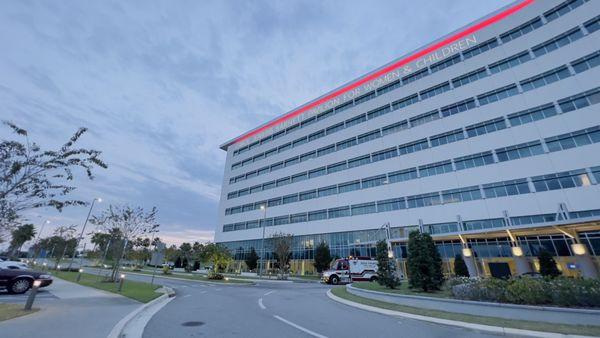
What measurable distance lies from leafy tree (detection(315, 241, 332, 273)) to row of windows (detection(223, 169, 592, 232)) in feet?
17.8

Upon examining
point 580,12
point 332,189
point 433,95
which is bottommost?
point 332,189

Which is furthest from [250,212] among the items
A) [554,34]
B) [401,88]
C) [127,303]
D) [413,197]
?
[554,34]

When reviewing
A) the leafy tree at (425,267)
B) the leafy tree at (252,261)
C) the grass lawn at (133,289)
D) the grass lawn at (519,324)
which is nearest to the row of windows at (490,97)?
the leafy tree at (252,261)

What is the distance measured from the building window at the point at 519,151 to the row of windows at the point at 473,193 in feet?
9.00

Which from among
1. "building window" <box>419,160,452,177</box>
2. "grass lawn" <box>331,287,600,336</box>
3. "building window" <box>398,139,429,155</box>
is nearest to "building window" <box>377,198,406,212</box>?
"building window" <box>419,160,452,177</box>

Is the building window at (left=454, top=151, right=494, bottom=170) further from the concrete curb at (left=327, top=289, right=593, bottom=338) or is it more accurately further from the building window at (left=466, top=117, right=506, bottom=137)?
the concrete curb at (left=327, top=289, right=593, bottom=338)

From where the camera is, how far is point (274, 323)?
7.83m

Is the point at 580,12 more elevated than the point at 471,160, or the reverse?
the point at 580,12

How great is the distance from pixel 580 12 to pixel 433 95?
16.4m

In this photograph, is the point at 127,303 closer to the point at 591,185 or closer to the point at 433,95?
the point at 591,185

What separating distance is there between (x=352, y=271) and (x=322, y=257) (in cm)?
1284

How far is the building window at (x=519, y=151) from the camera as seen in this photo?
2748 centimetres

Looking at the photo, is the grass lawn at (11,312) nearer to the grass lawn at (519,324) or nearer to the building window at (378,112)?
the grass lawn at (519,324)

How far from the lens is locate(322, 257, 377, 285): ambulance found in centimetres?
2705
